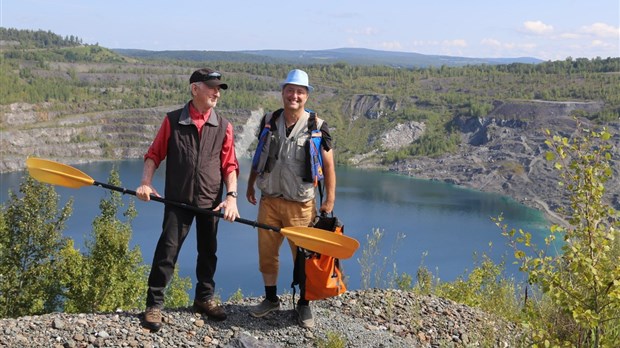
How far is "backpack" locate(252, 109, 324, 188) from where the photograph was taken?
14.3 feet

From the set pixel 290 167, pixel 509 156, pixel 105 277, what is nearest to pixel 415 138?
pixel 509 156

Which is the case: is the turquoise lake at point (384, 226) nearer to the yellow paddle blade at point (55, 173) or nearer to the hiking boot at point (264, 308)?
the hiking boot at point (264, 308)

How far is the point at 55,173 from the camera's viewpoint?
15.1 feet

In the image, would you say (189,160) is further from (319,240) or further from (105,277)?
(105,277)

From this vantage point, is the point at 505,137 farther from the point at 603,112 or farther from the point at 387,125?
the point at 387,125

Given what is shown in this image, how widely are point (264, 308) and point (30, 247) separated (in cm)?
1621

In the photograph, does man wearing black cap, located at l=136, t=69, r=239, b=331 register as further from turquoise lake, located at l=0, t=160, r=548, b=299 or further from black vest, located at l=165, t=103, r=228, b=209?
turquoise lake, located at l=0, t=160, r=548, b=299

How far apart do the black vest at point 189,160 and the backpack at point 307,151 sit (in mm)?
323

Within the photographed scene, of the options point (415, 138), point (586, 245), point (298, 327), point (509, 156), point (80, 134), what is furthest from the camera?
point (415, 138)

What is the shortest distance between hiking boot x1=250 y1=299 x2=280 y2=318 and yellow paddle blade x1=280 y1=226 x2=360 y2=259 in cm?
78

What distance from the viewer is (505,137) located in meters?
95.4

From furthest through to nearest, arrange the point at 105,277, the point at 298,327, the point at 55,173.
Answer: the point at 105,277, the point at 298,327, the point at 55,173

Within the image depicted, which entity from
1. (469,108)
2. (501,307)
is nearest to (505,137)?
(469,108)

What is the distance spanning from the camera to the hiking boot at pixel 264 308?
4.82 meters
